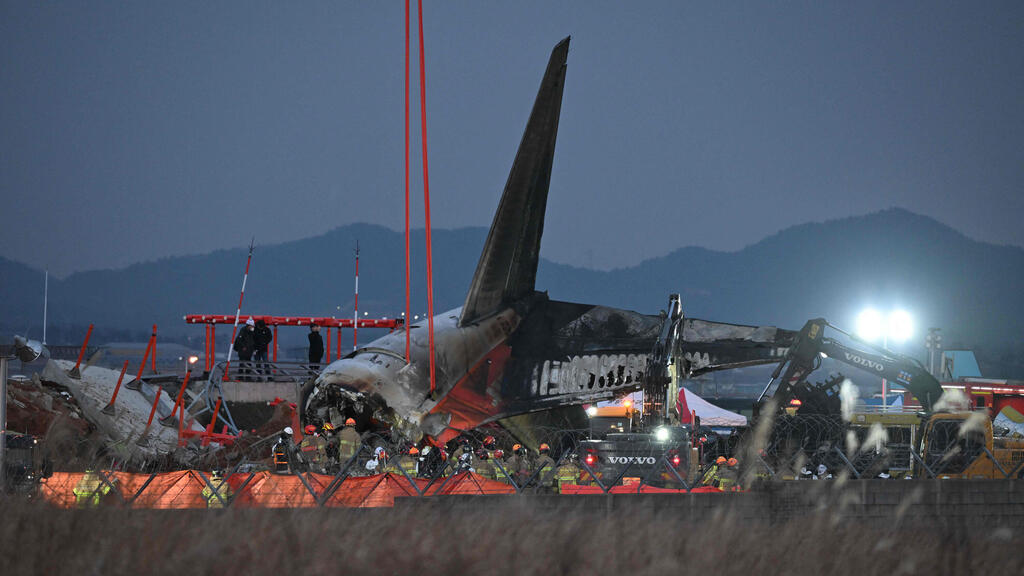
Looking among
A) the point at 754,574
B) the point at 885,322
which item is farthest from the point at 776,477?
the point at 885,322

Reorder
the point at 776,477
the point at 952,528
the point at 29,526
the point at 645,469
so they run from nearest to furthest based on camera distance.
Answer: the point at 29,526
the point at 952,528
the point at 776,477
the point at 645,469

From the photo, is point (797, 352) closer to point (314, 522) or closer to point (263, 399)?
point (263, 399)

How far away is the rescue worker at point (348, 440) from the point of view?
20.0m

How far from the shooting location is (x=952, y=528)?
32.8ft

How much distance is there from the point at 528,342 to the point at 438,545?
18.7 metres

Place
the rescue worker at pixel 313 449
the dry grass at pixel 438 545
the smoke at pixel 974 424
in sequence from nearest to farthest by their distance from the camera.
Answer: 1. the dry grass at pixel 438 545
2. the rescue worker at pixel 313 449
3. the smoke at pixel 974 424

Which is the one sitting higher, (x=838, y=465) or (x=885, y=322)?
(x=885, y=322)

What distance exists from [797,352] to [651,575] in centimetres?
2133

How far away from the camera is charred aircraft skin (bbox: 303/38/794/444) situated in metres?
23.1

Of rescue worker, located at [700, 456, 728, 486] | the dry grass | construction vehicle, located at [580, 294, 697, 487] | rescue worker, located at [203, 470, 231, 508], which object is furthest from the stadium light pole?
the dry grass

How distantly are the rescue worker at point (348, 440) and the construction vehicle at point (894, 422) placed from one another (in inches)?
340

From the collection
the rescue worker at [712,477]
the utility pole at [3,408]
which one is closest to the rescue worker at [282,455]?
the utility pole at [3,408]

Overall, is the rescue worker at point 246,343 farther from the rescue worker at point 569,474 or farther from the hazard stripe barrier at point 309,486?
the rescue worker at point 569,474

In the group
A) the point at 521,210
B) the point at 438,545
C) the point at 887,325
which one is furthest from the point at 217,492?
the point at 887,325
